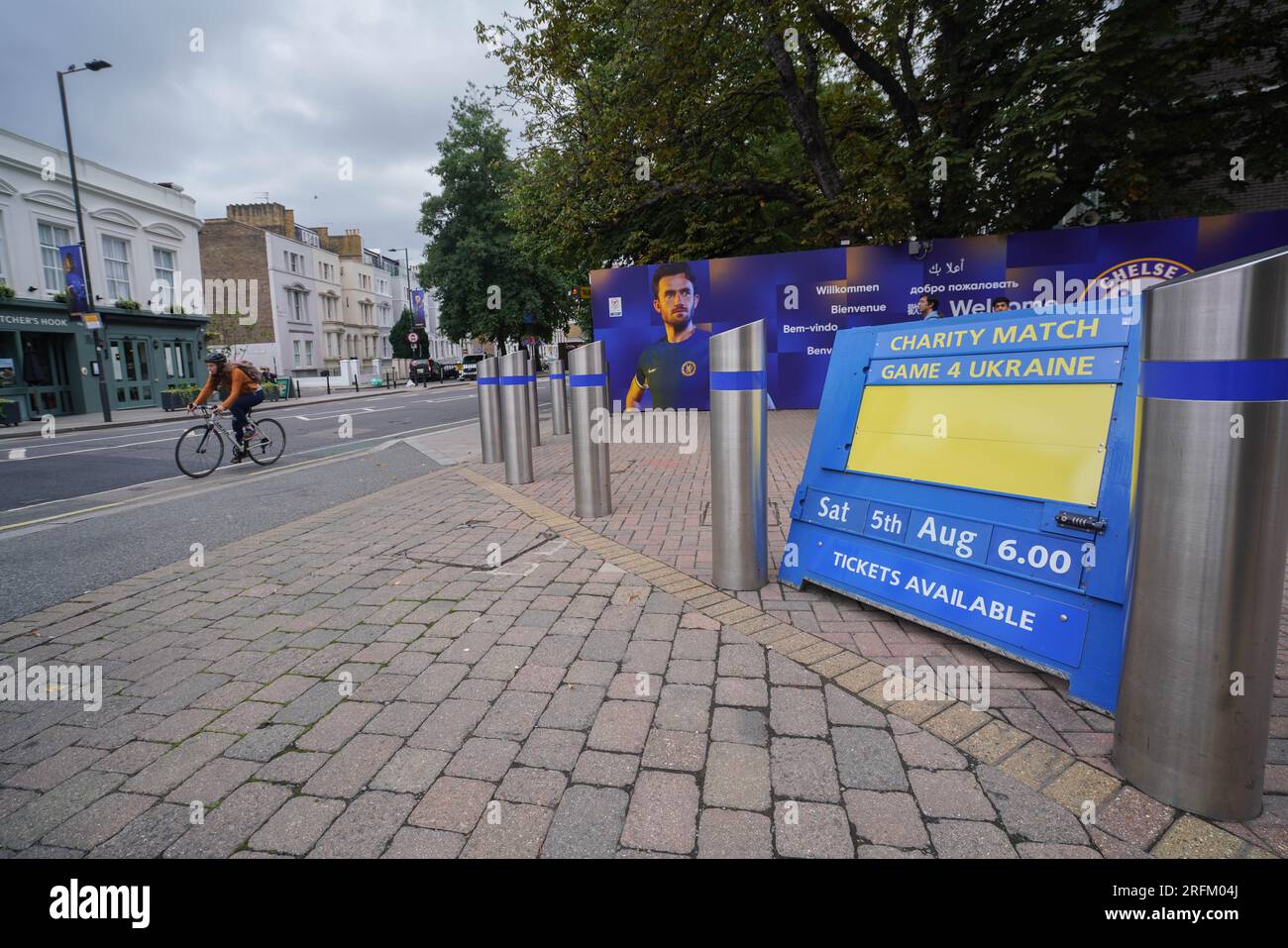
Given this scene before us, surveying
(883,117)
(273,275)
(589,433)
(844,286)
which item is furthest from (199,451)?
(273,275)

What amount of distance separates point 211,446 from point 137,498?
2593 millimetres

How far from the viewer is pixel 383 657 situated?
10.8 ft

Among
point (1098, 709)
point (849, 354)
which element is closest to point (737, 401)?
point (849, 354)

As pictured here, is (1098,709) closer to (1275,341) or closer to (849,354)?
(1275,341)

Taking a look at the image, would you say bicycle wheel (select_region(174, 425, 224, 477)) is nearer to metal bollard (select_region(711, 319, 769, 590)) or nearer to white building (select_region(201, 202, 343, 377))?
metal bollard (select_region(711, 319, 769, 590))

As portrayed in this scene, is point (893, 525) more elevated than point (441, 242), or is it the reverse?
point (441, 242)

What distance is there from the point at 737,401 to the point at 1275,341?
2.44 meters

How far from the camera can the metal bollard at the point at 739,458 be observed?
392cm

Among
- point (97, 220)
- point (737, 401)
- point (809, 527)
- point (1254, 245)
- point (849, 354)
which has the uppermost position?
point (97, 220)

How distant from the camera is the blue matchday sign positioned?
2.67m

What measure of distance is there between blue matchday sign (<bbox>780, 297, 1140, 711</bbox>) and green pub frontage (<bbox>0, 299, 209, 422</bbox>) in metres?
25.6

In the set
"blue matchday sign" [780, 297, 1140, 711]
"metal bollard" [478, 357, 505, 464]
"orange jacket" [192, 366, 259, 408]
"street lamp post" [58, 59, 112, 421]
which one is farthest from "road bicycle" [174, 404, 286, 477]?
"street lamp post" [58, 59, 112, 421]

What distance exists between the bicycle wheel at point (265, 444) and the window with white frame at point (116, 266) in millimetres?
23653
